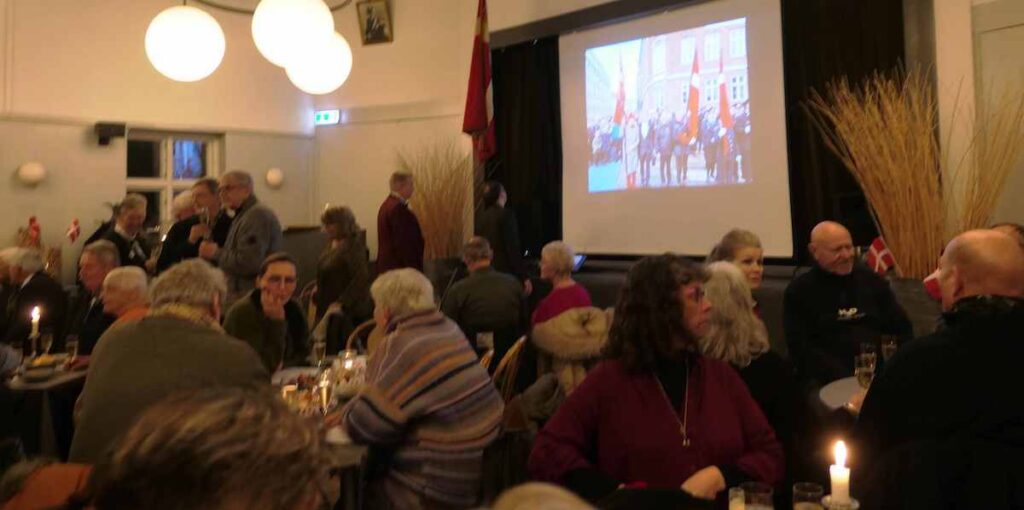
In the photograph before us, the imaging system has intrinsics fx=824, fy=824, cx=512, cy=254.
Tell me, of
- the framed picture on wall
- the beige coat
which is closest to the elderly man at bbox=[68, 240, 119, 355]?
the beige coat

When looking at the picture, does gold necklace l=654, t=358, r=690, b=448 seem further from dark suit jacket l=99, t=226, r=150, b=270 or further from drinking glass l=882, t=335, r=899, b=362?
dark suit jacket l=99, t=226, r=150, b=270

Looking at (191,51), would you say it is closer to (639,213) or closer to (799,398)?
(799,398)

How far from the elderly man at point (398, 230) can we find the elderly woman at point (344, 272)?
80 centimetres

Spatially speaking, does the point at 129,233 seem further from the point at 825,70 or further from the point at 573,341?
the point at 825,70

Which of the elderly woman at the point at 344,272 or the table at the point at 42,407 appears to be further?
the elderly woman at the point at 344,272

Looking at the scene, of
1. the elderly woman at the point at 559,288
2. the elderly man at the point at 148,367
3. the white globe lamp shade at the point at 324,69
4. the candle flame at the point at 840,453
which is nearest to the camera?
the candle flame at the point at 840,453

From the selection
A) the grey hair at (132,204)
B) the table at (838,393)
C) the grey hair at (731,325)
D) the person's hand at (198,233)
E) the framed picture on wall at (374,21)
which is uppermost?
the framed picture on wall at (374,21)

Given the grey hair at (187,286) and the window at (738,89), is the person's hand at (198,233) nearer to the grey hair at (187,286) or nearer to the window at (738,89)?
the grey hair at (187,286)

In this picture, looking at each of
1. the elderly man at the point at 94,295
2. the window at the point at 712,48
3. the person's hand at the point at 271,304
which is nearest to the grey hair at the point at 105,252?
the elderly man at the point at 94,295

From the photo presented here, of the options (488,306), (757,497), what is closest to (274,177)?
(488,306)

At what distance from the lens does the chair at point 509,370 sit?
158 inches

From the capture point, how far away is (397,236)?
20.6 ft

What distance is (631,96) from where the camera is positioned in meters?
7.37

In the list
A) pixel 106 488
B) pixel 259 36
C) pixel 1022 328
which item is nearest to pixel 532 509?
pixel 106 488
